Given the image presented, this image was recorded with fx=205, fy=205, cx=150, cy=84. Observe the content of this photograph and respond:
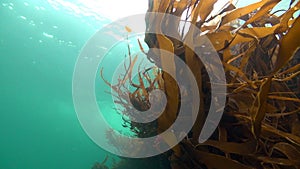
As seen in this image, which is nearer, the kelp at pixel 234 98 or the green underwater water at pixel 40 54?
the kelp at pixel 234 98

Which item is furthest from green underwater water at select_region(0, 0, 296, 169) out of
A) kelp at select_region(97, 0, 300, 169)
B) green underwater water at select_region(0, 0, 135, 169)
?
kelp at select_region(97, 0, 300, 169)

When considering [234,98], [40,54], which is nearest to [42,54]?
[40,54]

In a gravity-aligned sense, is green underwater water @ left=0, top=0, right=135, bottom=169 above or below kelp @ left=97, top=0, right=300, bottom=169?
above

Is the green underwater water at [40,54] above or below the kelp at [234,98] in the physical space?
above

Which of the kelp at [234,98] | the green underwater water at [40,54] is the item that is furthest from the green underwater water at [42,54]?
the kelp at [234,98]

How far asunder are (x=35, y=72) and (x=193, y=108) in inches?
831

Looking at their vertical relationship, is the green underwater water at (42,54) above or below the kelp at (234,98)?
above

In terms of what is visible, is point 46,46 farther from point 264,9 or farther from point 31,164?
point 31,164

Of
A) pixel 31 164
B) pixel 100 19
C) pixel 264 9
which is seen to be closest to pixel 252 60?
pixel 264 9

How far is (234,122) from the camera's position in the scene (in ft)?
4.28

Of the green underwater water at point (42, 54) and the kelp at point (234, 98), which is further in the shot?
the green underwater water at point (42, 54)

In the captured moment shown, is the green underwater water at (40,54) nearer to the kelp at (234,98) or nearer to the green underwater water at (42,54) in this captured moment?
the green underwater water at (42,54)

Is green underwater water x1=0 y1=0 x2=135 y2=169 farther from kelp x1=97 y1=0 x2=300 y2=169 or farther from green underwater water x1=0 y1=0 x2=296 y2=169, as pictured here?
kelp x1=97 y1=0 x2=300 y2=169

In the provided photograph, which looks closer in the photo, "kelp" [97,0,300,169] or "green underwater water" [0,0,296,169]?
"kelp" [97,0,300,169]
